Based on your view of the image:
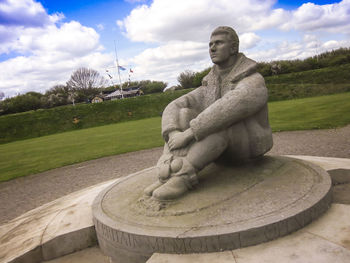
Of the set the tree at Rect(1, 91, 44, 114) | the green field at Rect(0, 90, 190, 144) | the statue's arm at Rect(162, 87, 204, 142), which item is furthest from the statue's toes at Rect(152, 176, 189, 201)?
the tree at Rect(1, 91, 44, 114)

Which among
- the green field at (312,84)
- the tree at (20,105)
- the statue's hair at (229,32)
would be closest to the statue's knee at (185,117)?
the statue's hair at (229,32)

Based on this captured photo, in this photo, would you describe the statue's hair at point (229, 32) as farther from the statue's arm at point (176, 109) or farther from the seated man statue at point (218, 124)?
the statue's arm at point (176, 109)

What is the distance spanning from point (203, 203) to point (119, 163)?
295 inches

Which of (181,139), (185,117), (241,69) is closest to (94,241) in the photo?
(181,139)

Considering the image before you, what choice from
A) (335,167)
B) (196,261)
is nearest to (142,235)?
(196,261)

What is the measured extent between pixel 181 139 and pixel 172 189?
696 mm

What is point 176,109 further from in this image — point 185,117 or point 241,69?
point 241,69

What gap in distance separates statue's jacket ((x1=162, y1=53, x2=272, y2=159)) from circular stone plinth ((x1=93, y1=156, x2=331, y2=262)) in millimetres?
476

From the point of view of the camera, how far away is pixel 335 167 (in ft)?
14.8

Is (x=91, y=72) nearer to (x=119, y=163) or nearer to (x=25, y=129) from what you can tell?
(x=25, y=129)

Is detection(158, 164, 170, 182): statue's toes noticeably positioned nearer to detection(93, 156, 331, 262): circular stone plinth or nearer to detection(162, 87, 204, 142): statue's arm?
detection(93, 156, 331, 262): circular stone plinth

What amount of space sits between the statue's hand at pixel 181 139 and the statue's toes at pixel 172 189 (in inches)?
17.9

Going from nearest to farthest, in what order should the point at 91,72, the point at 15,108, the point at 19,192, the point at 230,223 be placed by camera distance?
1. the point at 230,223
2. the point at 19,192
3. the point at 15,108
4. the point at 91,72

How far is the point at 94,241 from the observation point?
145 inches
